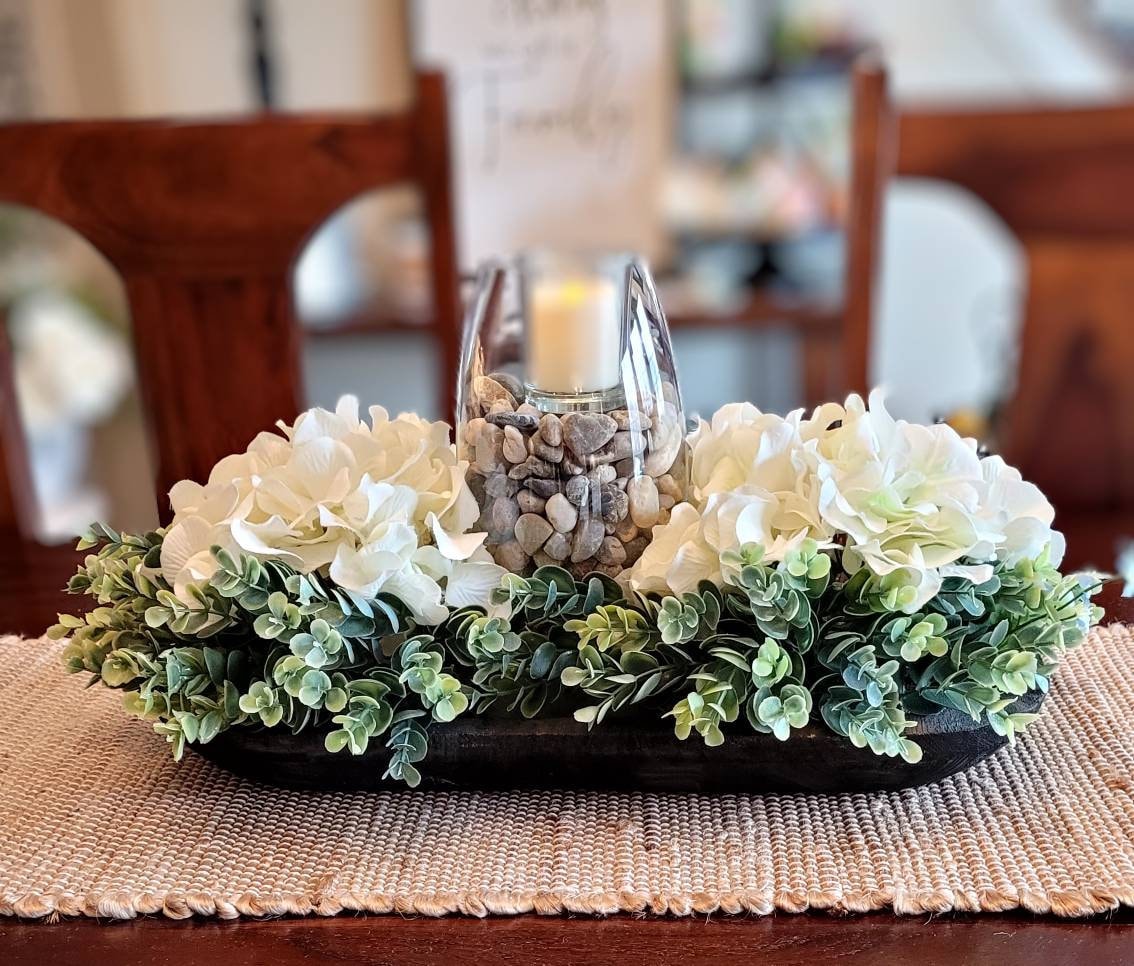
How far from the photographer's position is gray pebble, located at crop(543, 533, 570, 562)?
0.50 metres

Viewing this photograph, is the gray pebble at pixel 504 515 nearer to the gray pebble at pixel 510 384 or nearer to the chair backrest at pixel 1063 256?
the gray pebble at pixel 510 384

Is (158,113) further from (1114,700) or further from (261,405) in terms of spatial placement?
(1114,700)

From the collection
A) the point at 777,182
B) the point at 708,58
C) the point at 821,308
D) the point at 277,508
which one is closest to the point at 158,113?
the point at 708,58

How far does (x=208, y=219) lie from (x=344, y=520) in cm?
66

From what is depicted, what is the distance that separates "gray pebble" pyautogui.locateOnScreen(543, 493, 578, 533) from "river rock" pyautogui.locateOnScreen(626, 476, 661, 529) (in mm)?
27

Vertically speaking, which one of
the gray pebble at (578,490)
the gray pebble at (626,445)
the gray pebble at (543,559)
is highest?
the gray pebble at (626,445)

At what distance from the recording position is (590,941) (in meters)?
0.43

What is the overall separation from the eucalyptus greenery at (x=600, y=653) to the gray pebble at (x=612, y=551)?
0.01m

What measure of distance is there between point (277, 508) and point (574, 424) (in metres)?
0.14

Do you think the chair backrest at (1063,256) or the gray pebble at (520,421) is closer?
the gray pebble at (520,421)

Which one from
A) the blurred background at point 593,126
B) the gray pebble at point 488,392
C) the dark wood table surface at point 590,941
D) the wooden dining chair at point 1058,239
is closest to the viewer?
the dark wood table surface at point 590,941

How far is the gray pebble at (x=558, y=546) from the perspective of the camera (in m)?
0.50

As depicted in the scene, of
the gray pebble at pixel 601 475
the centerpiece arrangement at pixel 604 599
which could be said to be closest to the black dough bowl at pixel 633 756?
the centerpiece arrangement at pixel 604 599

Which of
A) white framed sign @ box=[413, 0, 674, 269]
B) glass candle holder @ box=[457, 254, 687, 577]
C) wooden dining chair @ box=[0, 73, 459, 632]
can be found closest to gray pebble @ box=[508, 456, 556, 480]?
glass candle holder @ box=[457, 254, 687, 577]
